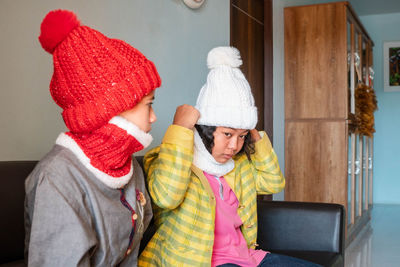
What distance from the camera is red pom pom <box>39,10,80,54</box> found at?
3.27ft

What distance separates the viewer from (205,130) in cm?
155

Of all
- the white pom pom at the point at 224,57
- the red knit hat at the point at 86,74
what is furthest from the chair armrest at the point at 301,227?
the red knit hat at the point at 86,74

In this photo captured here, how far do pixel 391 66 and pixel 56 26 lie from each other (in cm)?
600

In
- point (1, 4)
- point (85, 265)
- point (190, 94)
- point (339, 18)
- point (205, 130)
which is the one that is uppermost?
point (339, 18)

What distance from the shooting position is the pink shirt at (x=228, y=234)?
150 cm

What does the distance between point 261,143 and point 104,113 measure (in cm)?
87

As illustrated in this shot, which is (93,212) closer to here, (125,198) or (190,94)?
(125,198)

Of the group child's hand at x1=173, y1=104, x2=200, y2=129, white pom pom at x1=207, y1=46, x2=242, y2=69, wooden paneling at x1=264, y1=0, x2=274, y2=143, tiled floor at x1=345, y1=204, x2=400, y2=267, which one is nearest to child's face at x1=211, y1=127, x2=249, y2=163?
child's hand at x1=173, y1=104, x2=200, y2=129

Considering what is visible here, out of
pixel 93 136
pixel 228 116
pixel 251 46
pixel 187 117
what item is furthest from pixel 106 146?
pixel 251 46

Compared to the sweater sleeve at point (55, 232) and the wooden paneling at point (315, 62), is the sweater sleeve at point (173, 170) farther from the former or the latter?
the wooden paneling at point (315, 62)

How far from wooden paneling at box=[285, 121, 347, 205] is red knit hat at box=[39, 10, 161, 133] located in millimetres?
2935

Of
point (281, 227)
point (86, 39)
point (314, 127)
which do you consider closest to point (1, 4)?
point (86, 39)

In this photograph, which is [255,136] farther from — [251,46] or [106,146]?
[251,46]

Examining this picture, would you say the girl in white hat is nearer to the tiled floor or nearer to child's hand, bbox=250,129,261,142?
child's hand, bbox=250,129,261,142
